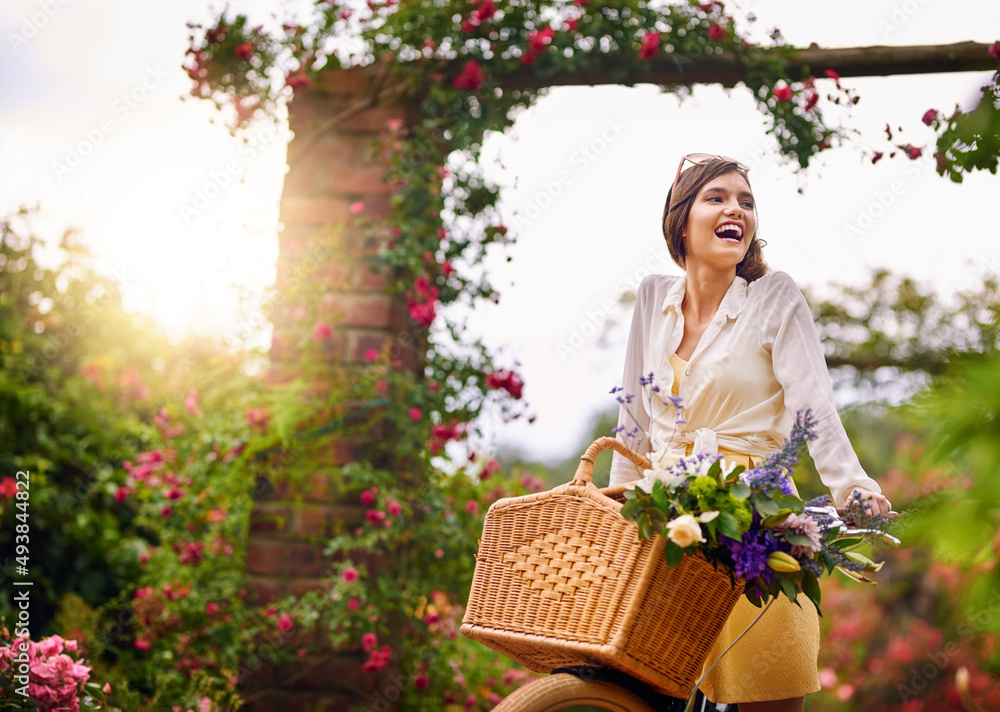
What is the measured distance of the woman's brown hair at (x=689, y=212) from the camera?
2.00 meters

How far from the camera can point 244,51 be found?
133 inches

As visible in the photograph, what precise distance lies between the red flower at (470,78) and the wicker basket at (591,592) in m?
2.01

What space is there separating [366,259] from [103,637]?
1896mm

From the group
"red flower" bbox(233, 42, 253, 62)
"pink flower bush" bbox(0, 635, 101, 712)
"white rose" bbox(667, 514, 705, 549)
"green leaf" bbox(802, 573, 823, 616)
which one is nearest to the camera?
"white rose" bbox(667, 514, 705, 549)

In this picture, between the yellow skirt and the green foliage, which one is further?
the green foliage

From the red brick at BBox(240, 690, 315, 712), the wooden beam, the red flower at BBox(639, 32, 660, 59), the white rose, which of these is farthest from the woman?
the red brick at BBox(240, 690, 315, 712)

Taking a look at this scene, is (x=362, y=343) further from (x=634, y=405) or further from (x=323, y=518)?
(x=634, y=405)

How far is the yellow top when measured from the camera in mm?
1693

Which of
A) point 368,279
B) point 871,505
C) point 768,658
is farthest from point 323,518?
point 871,505

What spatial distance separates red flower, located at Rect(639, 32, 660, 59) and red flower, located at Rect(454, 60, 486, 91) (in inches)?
24.8

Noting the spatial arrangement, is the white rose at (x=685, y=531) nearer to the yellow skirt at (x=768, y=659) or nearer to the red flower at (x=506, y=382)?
the yellow skirt at (x=768, y=659)

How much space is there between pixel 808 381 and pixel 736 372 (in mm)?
160

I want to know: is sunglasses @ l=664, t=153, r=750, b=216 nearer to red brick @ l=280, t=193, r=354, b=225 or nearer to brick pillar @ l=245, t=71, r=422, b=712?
brick pillar @ l=245, t=71, r=422, b=712

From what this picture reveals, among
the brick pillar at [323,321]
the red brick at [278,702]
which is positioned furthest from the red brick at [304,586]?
the red brick at [278,702]
